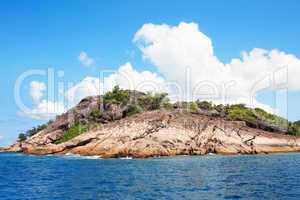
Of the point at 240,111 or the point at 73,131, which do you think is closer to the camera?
the point at 73,131

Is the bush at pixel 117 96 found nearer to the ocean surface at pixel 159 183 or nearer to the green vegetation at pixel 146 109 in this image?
the green vegetation at pixel 146 109

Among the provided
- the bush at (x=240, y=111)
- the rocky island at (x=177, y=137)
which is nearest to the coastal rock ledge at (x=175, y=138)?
the rocky island at (x=177, y=137)

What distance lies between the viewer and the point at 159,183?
53.4 meters

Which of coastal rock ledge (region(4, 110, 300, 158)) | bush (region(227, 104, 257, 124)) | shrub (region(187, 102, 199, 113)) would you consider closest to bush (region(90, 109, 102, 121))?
coastal rock ledge (region(4, 110, 300, 158))

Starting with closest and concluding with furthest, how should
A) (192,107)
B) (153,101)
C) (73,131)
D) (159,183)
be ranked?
(159,183) → (73,131) → (192,107) → (153,101)

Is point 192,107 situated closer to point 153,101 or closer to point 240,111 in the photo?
point 153,101

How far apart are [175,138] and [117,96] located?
49344 mm

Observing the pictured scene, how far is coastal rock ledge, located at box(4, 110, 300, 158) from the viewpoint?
332 ft

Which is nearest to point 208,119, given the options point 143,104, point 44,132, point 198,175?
point 143,104

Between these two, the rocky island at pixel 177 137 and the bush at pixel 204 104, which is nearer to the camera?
the rocky island at pixel 177 137

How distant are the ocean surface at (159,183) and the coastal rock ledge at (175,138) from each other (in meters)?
26.3

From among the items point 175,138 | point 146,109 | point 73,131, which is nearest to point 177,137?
point 175,138

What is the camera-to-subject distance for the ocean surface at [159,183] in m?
45.2

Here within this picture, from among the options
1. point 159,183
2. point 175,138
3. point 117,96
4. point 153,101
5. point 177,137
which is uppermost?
point 117,96
